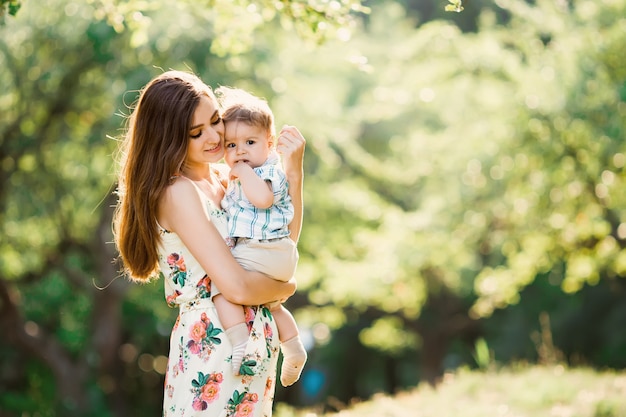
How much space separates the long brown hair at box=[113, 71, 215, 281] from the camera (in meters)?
3.01

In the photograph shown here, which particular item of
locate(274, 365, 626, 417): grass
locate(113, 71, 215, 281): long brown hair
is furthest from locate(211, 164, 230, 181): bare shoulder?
locate(274, 365, 626, 417): grass

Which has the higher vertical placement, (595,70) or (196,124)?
(595,70)

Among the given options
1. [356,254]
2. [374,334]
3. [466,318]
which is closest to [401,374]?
[374,334]

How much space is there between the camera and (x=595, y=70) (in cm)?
899

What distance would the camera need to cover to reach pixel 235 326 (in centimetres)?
298

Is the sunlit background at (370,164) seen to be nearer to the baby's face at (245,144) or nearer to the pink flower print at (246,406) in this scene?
the baby's face at (245,144)

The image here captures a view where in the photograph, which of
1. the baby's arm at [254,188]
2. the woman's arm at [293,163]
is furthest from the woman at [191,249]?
the woman's arm at [293,163]

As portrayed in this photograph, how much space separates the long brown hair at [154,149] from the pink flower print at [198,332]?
310mm

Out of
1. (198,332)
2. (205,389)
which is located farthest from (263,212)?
(205,389)

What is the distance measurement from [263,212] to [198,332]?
1.53 ft

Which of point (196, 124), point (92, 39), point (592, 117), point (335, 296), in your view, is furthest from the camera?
point (335, 296)

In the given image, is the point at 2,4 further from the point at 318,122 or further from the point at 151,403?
the point at 151,403

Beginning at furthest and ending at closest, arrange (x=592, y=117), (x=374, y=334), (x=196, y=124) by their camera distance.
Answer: (x=374, y=334) < (x=592, y=117) < (x=196, y=124)

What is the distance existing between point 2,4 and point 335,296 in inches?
446
